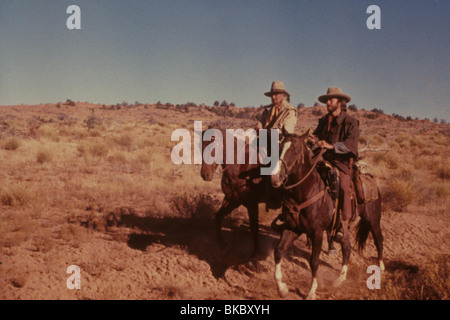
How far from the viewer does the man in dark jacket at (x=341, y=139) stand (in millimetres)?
5043

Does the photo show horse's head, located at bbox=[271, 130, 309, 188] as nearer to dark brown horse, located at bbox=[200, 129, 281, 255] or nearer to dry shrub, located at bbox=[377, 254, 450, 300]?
dark brown horse, located at bbox=[200, 129, 281, 255]

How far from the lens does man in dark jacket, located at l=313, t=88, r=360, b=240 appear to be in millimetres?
5043

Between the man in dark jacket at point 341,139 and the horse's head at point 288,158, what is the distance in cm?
81

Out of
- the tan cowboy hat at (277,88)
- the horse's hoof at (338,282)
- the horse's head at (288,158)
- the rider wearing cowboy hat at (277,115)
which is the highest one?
the tan cowboy hat at (277,88)

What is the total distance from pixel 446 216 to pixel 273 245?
572 cm

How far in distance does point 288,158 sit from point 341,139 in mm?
1735

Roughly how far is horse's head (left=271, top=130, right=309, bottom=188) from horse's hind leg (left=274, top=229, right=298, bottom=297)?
3.47 feet

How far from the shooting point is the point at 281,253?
→ 4609 millimetres

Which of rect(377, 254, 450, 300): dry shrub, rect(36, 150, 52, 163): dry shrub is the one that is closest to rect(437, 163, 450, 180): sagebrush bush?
rect(377, 254, 450, 300): dry shrub

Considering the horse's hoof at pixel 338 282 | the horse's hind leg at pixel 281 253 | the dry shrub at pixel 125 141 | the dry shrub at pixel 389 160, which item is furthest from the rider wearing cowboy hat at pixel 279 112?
the dry shrub at pixel 125 141

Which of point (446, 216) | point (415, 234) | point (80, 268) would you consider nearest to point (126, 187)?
point (80, 268)

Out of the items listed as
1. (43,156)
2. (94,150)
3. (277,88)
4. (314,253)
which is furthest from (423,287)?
(94,150)

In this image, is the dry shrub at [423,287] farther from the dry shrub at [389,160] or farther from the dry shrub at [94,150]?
the dry shrub at [94,150]
